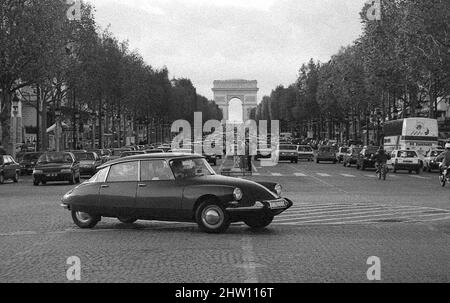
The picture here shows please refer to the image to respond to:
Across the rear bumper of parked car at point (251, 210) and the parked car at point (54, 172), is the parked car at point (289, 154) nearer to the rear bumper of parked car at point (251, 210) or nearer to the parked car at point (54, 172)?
the parked car at point (54, 172)

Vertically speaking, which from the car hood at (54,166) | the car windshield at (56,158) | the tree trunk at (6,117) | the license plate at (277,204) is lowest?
the car hood at (54,166)

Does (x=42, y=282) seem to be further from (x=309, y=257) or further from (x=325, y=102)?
(x=325, y=102)

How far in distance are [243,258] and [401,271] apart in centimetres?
239

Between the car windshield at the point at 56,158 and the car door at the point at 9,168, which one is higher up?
the car windshield at the point at 56,158

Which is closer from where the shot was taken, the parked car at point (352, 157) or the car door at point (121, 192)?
the car door at point (121, 192)

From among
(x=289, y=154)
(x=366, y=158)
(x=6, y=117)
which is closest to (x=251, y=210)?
(x=6, y=117)

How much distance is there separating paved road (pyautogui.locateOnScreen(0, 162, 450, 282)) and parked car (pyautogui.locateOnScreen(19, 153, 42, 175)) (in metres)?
29.0

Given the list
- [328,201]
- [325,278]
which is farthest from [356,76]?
[325,278]

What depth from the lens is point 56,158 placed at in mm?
37094

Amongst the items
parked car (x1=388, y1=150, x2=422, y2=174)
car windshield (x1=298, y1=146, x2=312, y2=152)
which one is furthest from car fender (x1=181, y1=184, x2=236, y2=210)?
car windshield (x1=298, y1=146, x2=312, y2=152)

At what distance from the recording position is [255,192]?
47.7 feet

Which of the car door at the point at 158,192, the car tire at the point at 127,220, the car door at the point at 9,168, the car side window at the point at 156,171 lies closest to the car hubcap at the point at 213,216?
the car door at the point at 158,192

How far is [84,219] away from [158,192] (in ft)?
6.34

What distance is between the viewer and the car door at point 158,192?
14.8 m
